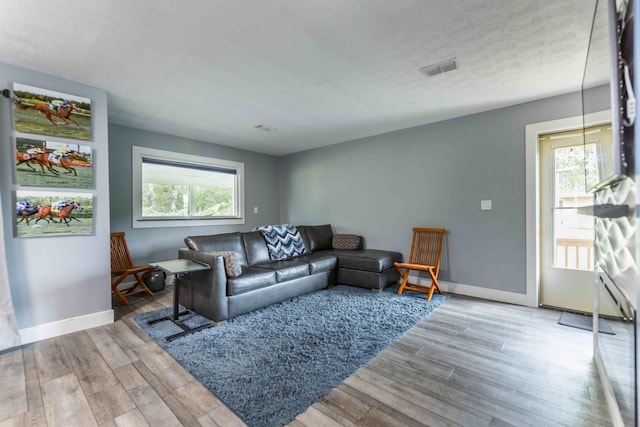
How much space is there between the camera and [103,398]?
1661 millimetres

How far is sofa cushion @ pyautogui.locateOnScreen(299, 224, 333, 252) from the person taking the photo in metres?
4.61

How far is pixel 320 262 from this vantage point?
382 centimetres

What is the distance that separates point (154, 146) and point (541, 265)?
5.38 metres

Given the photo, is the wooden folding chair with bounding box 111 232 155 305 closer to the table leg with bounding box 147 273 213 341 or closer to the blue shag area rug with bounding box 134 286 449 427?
the blue shag area rug with bounding box 134 286 449 427

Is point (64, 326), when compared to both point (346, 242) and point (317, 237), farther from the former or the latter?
point (346, 242)

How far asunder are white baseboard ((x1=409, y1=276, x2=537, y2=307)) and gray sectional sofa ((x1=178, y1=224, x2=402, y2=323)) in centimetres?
44

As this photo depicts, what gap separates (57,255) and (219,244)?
56.5 inches

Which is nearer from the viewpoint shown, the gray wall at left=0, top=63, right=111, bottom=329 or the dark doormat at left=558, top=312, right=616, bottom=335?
the gray wall at left=0, top=63, right=111, bottom=329

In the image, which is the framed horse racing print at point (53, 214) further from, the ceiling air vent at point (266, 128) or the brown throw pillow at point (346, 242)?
the brown throw pillow at point (346, 242)

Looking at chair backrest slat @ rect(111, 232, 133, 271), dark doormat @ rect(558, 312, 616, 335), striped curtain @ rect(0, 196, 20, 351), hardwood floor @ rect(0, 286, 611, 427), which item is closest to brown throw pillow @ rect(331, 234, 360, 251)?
hardwood floor @ rect(0, 286, 611, 427)

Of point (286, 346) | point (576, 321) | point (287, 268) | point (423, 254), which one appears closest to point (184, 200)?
point (287, 268)

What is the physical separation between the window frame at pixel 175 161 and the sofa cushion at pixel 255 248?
144 centimetres

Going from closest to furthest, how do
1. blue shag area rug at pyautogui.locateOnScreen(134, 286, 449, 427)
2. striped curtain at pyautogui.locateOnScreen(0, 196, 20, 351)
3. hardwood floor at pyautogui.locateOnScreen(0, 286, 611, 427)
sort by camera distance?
1. hardwood floor at pyautogui.locateOnScreen(0, 286, 611, 427)
2. blue shag area rug at pyautogui.locateOnScreen(134, 286, 449, 427)
3. striped curtain at pyautogui.locateOnScreen(0, 196, 20, 351)

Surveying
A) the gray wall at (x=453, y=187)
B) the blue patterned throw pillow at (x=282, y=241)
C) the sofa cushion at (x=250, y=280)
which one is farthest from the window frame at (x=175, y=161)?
the sofa cushion at (x=250, y=280)
